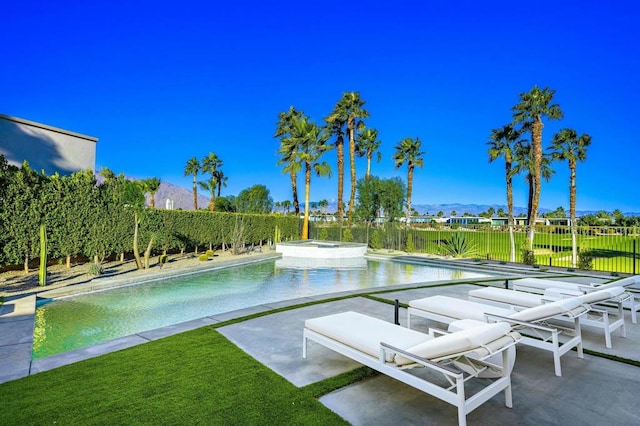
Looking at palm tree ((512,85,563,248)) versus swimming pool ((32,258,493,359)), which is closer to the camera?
swimming pool ((32,258,493,359))

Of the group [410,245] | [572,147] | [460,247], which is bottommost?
[410,245]

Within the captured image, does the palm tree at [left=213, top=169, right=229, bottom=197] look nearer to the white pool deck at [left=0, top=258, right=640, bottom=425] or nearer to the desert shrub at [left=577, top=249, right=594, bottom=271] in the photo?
the desert shrub at [left=577, top=249, right=594, bottom=271]

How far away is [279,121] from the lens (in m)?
26.5

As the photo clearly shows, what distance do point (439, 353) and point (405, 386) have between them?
0.71 m

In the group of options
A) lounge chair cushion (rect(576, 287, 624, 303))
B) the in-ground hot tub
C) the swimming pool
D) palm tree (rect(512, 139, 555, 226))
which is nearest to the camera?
lounge chair cushion (rect(576, 287, 624, 303))

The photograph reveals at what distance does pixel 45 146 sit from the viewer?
49.7ft

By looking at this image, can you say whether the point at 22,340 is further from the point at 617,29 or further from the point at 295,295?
the point at 617,29

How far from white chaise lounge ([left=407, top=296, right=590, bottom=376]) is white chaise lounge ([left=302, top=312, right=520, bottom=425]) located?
0.56 m

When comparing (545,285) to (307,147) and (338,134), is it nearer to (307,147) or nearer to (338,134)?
(307,147)

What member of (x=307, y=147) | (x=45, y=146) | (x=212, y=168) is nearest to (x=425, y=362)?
(x=45, y=146)

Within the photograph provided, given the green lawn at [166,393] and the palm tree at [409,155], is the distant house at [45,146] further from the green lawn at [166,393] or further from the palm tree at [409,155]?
the palm tree at [409,155]

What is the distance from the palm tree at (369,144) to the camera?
31859mm

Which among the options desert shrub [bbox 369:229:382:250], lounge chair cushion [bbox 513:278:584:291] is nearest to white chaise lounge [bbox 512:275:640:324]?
lounge chair cushion [bbox 513:278:584:291]

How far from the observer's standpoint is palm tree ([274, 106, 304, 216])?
2284 centimetres
